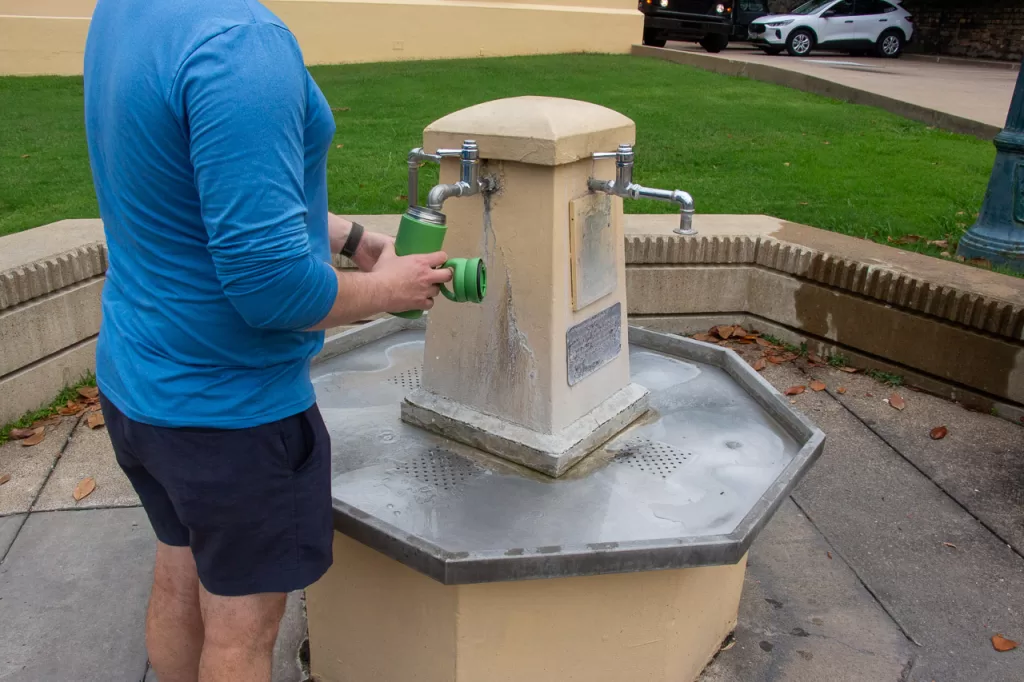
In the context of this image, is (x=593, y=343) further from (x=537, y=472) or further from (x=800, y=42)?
(x=800, y=42)

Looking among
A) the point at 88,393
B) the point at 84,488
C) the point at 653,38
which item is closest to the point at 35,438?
the point at 88,393

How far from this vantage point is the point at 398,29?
46.8ft

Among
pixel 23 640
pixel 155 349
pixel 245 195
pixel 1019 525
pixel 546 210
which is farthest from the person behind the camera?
pixel 1019 525

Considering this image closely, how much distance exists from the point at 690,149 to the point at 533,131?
5602mm

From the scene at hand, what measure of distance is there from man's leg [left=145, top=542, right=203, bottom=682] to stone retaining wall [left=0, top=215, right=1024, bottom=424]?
213 cm

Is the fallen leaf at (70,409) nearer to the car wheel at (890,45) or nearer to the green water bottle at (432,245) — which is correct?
the green water bottle at (432,245)

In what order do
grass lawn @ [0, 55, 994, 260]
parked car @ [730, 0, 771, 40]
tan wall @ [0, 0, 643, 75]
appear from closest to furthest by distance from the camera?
grass lawn @ [0, 55, 994, 260], tan wall @ [0, 0, 643, 75], parked car @ [730, 0, 771, 40]

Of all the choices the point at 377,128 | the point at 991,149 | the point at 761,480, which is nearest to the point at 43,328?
the point at 761,480

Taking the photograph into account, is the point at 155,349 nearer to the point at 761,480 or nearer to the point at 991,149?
the point at 761,480

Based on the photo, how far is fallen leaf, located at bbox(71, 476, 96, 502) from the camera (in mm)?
3268

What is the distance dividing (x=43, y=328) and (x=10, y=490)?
76 centimetres

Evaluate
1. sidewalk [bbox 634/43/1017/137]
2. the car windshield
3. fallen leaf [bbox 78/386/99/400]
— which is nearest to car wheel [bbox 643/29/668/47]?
sidewalk [bbox 634/43/1017/137]

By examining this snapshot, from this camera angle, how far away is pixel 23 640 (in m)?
2.53

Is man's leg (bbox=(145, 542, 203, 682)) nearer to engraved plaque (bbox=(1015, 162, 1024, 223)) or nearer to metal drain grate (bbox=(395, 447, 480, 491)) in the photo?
metal drain grate (bbox=(395, 447, 480, 491))
